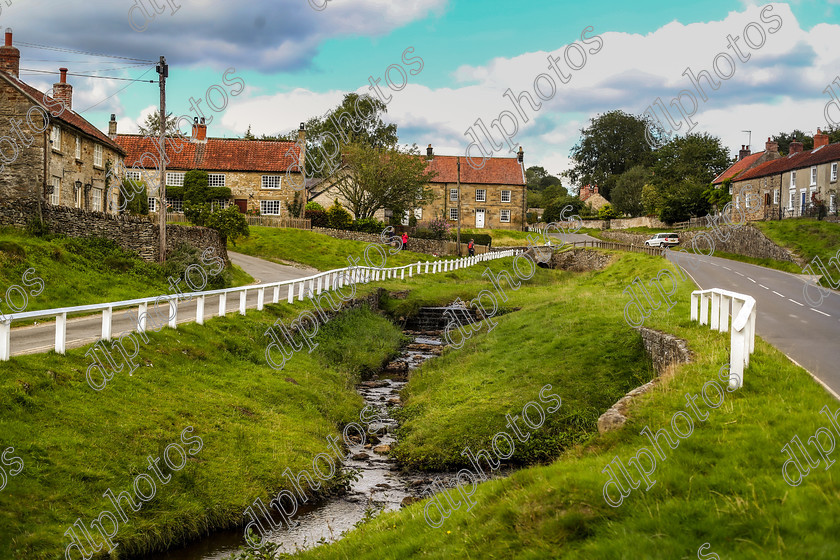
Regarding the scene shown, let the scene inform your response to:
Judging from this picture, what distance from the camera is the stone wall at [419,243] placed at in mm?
59281

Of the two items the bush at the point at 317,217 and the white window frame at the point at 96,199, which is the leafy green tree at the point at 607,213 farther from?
the white window frame at the point at 96,199

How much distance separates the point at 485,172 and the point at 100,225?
6350cm

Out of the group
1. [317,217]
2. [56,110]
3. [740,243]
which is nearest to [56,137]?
[56,110]

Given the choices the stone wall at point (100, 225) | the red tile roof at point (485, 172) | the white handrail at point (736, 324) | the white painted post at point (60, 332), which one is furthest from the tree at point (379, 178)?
the white painted post at point (60, 332)

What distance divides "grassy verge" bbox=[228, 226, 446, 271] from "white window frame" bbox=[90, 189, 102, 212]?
11865 mm

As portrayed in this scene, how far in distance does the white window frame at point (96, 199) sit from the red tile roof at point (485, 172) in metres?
50.5

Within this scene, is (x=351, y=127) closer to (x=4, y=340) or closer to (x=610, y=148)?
(x=610, y=148)

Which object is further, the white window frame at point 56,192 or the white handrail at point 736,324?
the white window frame at point 56,192

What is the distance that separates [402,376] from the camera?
23.3 meters

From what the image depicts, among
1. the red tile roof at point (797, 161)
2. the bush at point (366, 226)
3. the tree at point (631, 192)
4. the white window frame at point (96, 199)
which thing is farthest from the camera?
the tree at point (631, 192)

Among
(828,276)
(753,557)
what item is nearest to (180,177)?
(828,276)

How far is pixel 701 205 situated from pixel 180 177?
54.0 m

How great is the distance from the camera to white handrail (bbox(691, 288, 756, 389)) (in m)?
10.1

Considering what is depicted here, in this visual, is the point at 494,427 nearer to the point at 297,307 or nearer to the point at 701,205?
the point at 297,307
